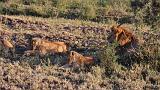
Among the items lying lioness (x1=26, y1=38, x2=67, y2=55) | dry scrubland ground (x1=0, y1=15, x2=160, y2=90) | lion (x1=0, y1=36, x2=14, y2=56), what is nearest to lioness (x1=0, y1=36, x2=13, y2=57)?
lion (x1=0, y1=36, x2=14, y2=56)

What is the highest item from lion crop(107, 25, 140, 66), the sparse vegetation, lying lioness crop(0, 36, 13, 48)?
lion crop(107, 25, 140, 66)

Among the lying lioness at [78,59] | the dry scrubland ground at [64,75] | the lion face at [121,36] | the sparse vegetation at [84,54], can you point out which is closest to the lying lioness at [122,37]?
the lion face at [121,36]

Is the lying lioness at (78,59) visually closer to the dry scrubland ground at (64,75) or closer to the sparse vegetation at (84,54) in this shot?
the sparse vegetation at (84,54)

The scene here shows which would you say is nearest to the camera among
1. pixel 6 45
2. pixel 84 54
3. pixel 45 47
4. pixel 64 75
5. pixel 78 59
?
pixel 64 75

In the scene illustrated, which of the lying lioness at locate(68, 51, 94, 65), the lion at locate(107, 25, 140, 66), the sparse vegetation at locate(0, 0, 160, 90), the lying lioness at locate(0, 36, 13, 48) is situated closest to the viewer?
the sparse vegetation at locate(0, 0, 160, 90)

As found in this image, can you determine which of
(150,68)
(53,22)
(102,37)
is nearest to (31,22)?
(53,22)

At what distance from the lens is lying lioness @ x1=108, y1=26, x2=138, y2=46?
10.9 metres

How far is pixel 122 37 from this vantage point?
10938 millimetres

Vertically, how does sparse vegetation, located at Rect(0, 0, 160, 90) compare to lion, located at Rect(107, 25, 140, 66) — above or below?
below

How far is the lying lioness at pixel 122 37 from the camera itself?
35.8ft

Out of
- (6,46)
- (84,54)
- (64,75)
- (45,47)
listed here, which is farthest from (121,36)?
(6,46)

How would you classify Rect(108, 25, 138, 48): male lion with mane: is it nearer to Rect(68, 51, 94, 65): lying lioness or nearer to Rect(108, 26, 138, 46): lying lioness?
Rect(108, 26, 138, 46): lying lioness

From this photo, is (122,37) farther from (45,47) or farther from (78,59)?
(45,47)

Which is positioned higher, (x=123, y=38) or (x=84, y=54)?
(x=123, y=38)
